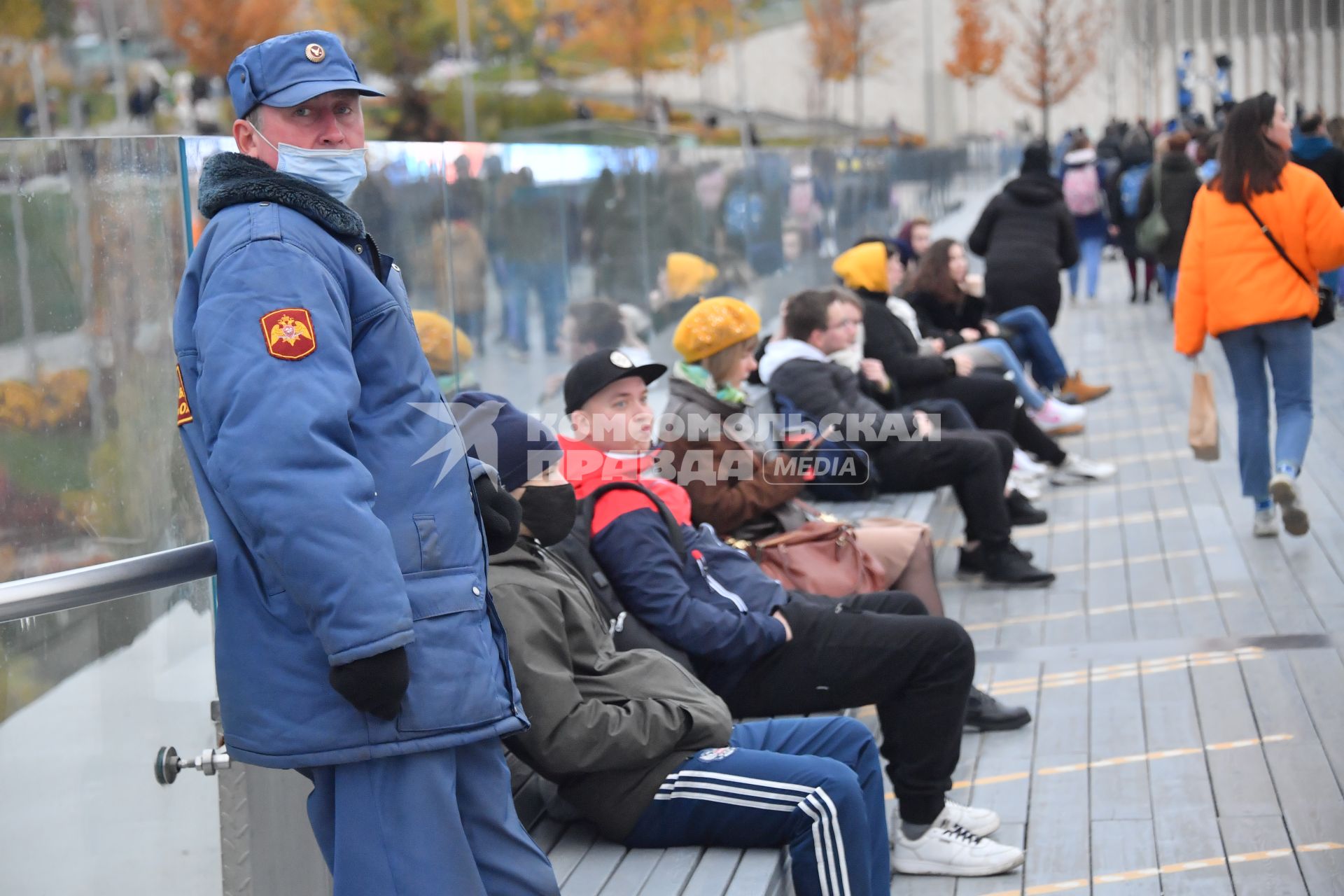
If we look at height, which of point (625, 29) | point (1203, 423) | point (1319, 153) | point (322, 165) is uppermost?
point (625, 29)

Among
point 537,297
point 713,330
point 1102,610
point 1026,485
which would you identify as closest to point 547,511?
point 713,330

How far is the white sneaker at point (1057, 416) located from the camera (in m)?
9.24

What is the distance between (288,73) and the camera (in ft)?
7.76

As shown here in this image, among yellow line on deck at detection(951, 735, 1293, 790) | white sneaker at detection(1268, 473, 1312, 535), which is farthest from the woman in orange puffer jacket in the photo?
yellow line on deck at detection(951, 735, 1293, 790)

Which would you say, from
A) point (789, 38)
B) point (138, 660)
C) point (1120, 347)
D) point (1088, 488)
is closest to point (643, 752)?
point (138, 660)

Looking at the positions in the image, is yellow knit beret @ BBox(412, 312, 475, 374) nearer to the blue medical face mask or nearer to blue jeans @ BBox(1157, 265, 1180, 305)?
the blue medical face mask

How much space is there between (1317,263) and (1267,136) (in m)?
0.58

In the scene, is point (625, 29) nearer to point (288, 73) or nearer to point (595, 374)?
point (595, 374)

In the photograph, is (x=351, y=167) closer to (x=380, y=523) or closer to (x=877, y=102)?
(x=380, y=523)

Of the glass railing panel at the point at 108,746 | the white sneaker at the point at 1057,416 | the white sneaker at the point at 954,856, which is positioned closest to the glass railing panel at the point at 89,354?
the glass railing panel at the point at 108,746

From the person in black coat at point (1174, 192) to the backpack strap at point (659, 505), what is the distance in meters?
9.89

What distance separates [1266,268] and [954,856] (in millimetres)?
3664

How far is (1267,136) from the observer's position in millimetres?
6324

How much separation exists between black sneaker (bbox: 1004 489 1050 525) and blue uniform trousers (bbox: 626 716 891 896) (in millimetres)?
4638
